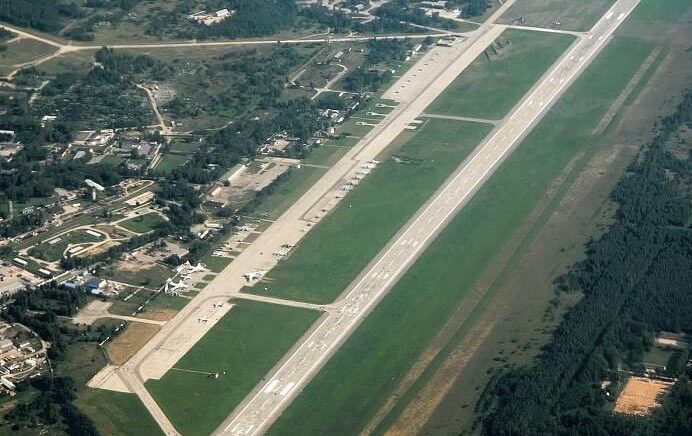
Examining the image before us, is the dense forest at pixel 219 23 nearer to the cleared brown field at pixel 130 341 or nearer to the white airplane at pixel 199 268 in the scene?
the white airplane at pixel 199 268

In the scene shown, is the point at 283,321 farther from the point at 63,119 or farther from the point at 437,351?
the point at 63,119

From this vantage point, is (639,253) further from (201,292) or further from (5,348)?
(5,348)

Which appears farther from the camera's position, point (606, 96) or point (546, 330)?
point (606, 96)

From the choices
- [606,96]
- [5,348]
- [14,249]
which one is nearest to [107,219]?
[14,249]

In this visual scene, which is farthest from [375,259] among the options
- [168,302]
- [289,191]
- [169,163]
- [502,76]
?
[502,76]

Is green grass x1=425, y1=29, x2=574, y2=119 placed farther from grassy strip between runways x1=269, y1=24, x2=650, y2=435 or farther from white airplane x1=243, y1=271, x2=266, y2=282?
white airplane x1=243, y1=271, x2=266, y2=282

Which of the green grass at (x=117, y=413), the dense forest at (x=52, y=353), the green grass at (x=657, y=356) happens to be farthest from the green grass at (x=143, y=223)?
the green grass at (x=657, y=356)

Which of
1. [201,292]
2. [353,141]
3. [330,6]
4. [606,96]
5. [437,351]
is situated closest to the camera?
[437,351]

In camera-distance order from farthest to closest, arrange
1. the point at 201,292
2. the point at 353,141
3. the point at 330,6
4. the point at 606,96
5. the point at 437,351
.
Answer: the point at 330,6, the point at 606,96, the point at 353,141, the point at 201,292, the point at 437,351

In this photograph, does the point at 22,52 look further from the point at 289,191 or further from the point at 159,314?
the point at 159,314
